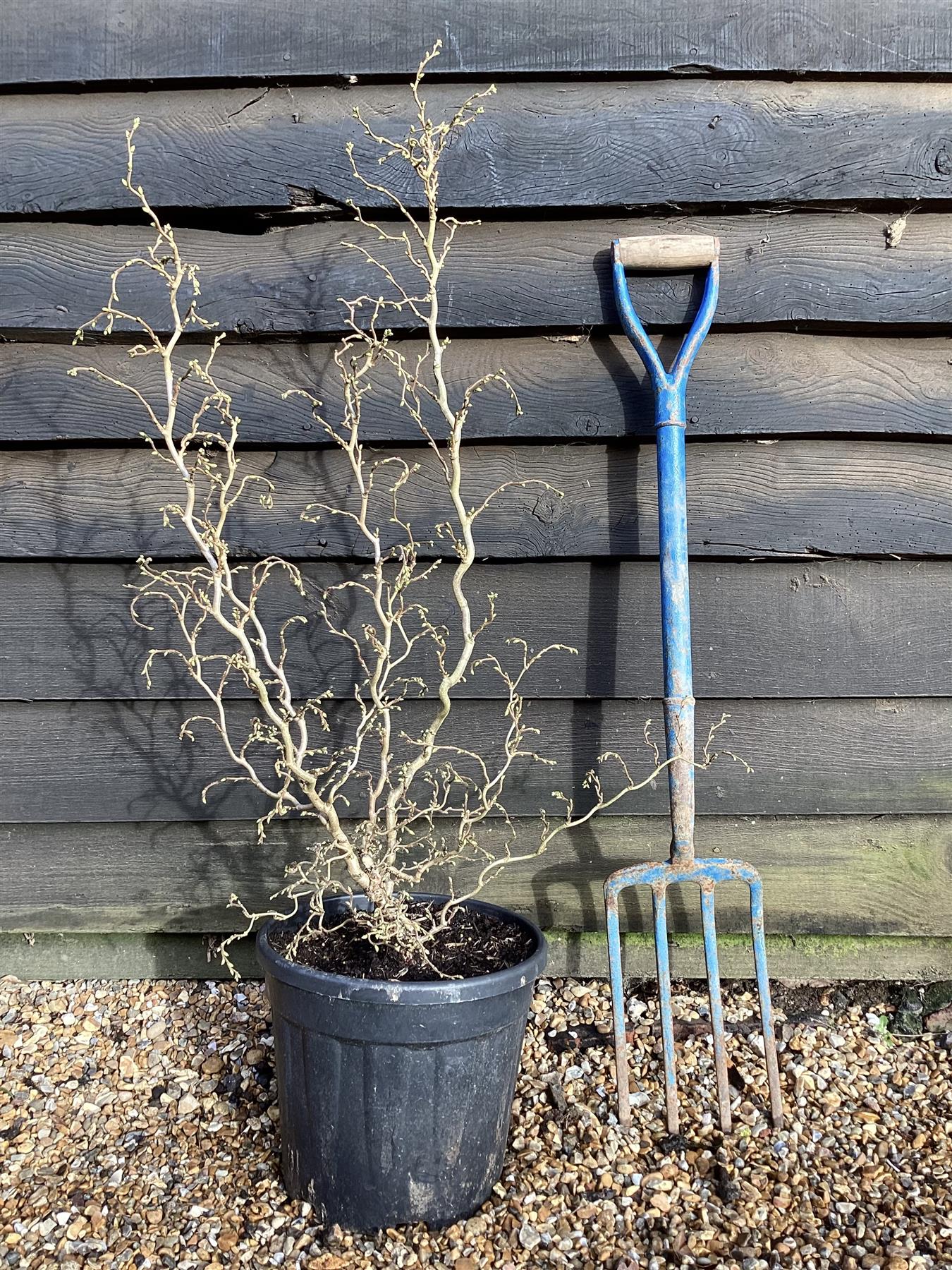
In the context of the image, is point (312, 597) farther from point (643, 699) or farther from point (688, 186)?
point (688, 186)

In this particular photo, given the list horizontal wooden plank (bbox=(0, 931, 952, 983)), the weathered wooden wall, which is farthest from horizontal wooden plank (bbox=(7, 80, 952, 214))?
horizontal wooden plank (bbox=(0, 931, 952, 983))

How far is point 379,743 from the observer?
195 cm

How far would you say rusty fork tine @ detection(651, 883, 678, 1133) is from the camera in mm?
1679

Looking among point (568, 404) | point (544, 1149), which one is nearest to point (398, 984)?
point (544, 1149)

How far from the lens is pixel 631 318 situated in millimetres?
1769

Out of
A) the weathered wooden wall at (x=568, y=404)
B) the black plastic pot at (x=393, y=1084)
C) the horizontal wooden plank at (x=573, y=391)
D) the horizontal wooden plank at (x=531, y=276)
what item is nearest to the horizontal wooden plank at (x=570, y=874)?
the weathered wooden wall at (x=568, y=404)

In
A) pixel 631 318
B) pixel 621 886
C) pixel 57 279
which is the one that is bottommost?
pixel 621 886

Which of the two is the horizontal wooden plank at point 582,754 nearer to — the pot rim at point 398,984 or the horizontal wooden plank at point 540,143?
the pot rim at point 398,984

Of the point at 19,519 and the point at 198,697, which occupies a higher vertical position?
the point at 19,519

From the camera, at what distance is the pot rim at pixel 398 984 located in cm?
136

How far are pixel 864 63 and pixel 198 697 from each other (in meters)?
1.84

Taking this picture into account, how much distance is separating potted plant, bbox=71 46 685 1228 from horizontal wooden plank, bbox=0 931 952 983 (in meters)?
0.23

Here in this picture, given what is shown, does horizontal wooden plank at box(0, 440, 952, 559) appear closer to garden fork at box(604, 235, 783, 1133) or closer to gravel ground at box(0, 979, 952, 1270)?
garden fork at box(604, 235, 783, 1133)

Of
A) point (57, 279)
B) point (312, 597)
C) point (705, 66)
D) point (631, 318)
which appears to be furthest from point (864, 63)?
point (57, 279)
